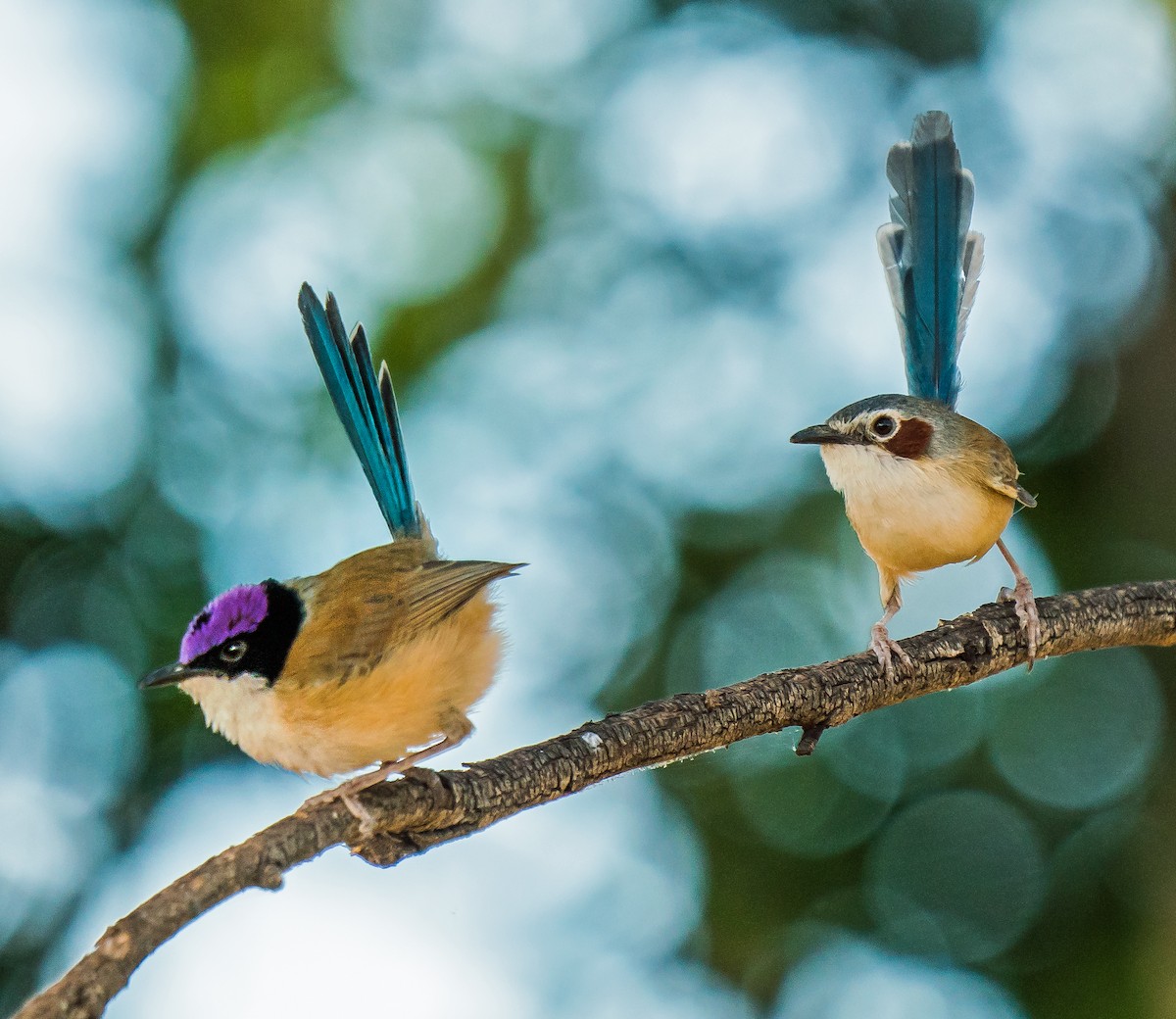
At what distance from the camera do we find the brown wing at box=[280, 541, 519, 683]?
3.31 metres

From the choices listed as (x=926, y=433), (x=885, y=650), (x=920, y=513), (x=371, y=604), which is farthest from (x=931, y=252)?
(x=371, y=604)

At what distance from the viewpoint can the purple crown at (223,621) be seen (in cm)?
335

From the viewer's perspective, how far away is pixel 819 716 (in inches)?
124

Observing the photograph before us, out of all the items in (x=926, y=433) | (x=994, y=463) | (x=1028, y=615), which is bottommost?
(x=1028, y=615)

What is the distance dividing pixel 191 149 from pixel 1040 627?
364 cm

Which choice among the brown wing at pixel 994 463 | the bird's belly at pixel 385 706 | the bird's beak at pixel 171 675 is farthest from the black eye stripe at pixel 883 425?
the bird's beak at pixel 171 675

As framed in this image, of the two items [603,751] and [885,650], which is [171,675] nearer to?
[603,751]

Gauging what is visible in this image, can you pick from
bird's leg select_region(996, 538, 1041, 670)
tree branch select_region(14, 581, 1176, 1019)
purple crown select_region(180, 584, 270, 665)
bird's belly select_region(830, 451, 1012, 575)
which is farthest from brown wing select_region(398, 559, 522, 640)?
bird's leg select_region(996, 538, 1041, 670)

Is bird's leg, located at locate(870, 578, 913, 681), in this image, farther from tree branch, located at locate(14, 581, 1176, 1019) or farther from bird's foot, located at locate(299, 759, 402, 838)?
bird's foot, located at locate(299, 759, 402, 838)

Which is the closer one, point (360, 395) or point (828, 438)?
point (828, 438)

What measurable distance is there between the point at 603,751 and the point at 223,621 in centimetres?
107

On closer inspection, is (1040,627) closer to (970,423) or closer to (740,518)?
(970,423)

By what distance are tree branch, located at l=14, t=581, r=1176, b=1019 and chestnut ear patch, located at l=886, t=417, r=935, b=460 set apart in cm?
60

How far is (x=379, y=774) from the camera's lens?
2971 mm
